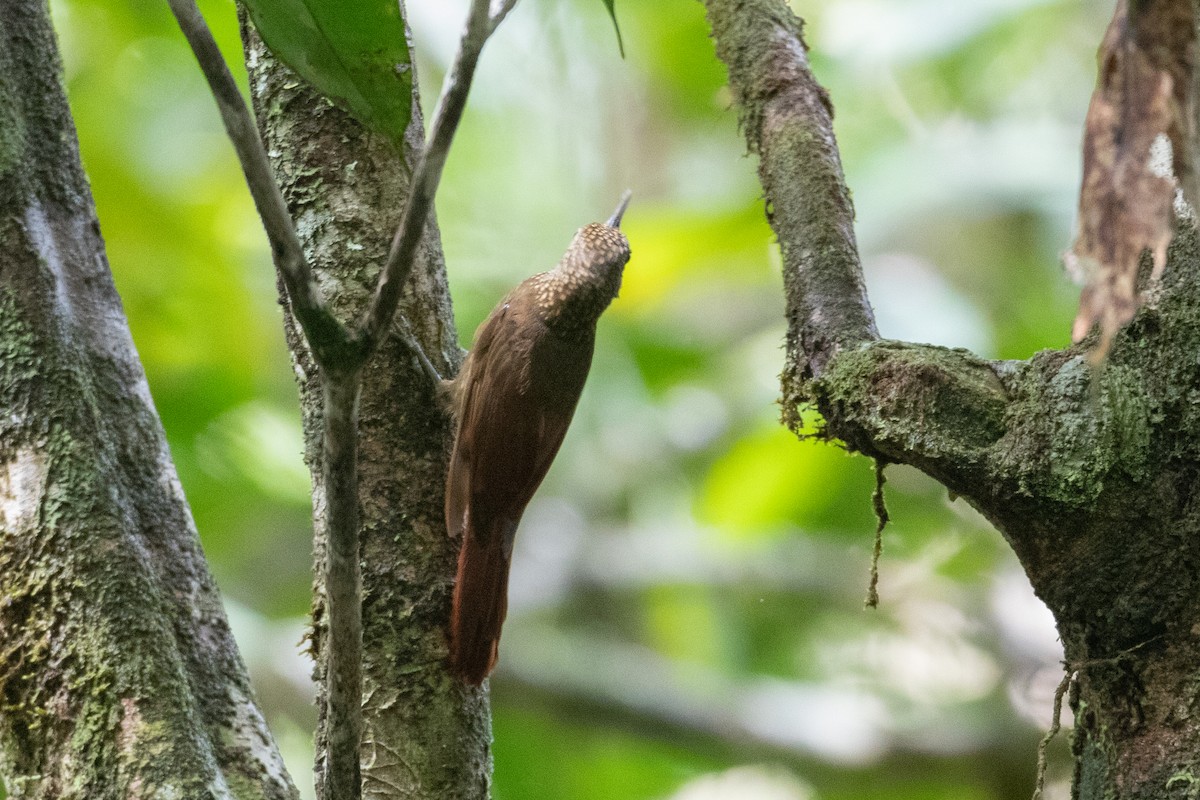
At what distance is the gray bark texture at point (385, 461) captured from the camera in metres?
1.86

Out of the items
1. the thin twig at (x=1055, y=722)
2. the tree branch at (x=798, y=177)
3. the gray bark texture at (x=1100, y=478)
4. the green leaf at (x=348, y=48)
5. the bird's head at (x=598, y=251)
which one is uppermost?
the bird's head at (x=598, y=251)

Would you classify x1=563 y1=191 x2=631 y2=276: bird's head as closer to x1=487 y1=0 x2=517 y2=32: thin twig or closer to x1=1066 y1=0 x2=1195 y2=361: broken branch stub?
x1=487 y1=0 x2=517 y2=32: thin twig

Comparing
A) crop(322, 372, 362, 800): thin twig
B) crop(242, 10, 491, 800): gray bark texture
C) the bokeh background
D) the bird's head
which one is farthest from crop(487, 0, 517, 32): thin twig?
the bokeh background

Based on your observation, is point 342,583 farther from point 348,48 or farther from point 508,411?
point 508,411

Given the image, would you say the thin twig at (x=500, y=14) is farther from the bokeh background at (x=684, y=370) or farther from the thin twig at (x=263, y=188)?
the bokeh background at (x=684, y=370)

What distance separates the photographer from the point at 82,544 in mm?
1652

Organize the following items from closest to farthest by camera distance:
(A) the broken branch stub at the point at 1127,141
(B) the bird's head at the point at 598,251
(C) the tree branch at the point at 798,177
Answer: (A) the broken branch stub at the point at 1127,141, (C) the tree branch at the point at 798,177, (B) the bird's head at the point at 598,251

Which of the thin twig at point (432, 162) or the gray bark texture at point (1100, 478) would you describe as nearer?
the thin twig at point (432, 162)

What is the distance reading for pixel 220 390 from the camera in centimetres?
431

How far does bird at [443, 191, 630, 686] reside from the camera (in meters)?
2.04

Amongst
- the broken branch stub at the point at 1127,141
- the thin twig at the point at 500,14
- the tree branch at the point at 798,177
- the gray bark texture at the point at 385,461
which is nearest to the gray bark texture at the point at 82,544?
the gray bark texture at the point at 385,461

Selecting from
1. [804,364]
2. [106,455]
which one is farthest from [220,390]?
[804,364]

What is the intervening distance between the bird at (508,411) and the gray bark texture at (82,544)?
0.39 metres

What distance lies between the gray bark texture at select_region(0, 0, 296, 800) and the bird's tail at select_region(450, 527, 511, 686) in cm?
32
